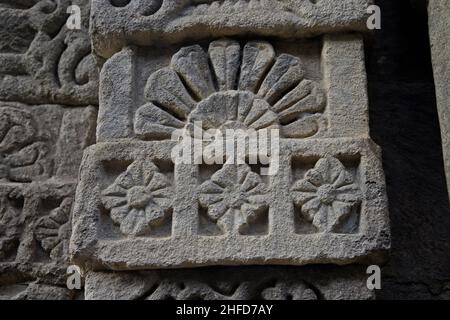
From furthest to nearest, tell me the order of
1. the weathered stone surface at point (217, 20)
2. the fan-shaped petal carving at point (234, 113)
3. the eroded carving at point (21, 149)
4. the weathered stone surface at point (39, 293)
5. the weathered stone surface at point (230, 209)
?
the eroded carving at point (21, 149) < the weathered stone surface at point (39, 293) < the weathered stone surface at point (217, 20) < the fan-shaped petal carving at point (234, 113) < the weathered stone surface at point (230, 209)

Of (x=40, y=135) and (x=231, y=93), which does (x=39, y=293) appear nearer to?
(x=40, y=135)

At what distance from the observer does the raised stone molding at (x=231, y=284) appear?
178cm

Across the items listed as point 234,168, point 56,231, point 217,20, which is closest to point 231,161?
point 234,168

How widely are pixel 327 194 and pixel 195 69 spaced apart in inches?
20.0

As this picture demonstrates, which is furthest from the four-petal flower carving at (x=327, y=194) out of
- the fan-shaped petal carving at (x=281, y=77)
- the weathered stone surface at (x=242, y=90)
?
the fan-shaped petal carving at (x=281, y=77)

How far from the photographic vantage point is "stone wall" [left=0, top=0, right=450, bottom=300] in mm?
1788

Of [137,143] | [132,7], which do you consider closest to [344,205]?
[137,143]

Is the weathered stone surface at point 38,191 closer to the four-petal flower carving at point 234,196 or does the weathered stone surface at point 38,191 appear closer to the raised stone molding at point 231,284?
the raised stone molding at point 231,284

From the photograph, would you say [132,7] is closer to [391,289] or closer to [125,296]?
[125,296]

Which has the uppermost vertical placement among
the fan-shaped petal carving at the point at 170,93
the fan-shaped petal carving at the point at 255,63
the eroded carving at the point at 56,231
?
the fan-shaped petal carving at the point at 255,63

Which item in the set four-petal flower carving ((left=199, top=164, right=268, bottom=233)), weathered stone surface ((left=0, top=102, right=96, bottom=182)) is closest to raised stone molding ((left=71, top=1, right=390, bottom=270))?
four-petal flower carving ((left=199, top=164, right=268, bottom=233))

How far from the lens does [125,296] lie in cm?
180

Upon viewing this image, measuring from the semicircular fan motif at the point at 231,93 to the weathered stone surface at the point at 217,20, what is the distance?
47 mm

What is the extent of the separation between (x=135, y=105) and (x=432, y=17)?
0.86 metres
